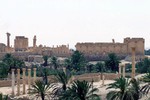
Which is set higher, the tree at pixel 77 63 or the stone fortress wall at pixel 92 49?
the stone fortress wall at pixel 92 49

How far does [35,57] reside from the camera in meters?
79.2

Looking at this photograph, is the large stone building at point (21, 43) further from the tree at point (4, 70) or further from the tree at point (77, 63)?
the tree at point (4, 70)

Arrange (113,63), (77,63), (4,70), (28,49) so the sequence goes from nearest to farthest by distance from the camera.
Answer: (4,70) < (113,63) < (77,63) < (28,49)

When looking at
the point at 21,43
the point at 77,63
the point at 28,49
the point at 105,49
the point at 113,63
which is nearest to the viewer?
the point at 113,63

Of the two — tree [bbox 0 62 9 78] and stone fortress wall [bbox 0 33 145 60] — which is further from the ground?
stone fortress wall [bbox 0 33 145 60]

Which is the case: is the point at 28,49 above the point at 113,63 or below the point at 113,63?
above

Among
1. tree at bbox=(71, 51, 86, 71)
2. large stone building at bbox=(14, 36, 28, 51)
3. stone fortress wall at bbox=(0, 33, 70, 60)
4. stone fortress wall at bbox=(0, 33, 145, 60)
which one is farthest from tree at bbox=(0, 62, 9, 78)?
large stone building at bbox=(14, 36, 28, 51)

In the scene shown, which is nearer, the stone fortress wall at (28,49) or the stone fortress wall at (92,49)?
the stone fortress wall at (28,49)

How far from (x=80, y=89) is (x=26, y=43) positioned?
73.3 metres

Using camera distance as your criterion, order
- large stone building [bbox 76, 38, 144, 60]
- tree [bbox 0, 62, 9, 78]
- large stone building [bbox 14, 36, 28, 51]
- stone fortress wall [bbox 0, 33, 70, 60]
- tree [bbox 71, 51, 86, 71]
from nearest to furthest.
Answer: tree [bbox 0, 62, 9, 78] → tree [bbox 71, 51, 86, 71] → stone fortress wall [bbox 0, 33, 70, 60] → large stone building [bbox 76, 38, 144, 60] → large stone building [bbox 14, 36, 28, 51]

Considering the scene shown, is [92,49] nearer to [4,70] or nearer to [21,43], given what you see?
[21,43]

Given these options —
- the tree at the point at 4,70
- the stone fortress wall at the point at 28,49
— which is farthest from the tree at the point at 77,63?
the stone fortress wall at the point at 28,49

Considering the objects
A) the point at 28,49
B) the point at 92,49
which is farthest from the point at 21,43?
the point at 92,49

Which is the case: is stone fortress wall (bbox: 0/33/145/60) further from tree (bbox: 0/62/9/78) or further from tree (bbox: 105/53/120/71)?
tree (bbox: 0/62/9/78)
